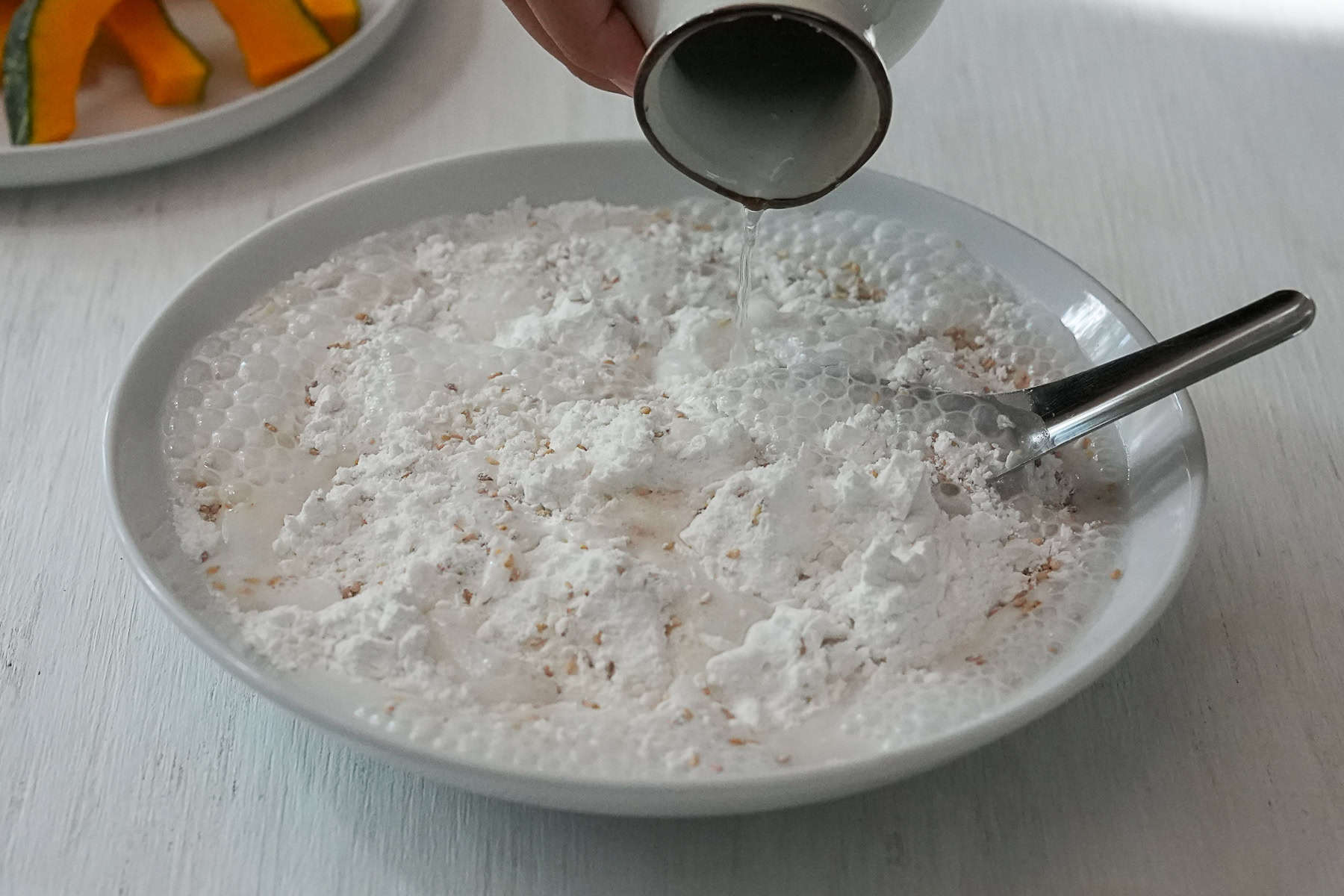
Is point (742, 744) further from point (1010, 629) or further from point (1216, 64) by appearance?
point (1216, 64)

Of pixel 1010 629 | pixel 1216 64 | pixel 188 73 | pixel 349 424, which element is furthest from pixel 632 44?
pixel 1216 64

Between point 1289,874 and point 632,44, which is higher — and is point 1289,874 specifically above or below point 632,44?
below

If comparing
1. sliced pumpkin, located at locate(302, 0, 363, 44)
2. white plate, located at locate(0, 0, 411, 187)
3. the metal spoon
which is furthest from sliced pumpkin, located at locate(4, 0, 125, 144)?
the metal spoon

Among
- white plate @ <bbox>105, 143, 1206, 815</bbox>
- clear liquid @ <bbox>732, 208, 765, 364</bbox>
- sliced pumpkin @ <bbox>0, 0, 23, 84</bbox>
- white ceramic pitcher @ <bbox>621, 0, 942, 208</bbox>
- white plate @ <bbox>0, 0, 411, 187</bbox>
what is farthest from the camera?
sliced pumpkin @ <bbox>0, 0, 23, 84</bbox>

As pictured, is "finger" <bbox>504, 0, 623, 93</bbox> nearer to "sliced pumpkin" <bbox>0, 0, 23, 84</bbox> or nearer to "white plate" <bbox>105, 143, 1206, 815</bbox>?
"white plate" <bbox>105, 143, 1206, 815</bbox>

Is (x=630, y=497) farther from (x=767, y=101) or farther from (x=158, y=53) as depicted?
(x=158, y=53)

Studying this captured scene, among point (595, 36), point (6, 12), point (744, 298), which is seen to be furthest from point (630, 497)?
point (6, 12)
